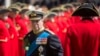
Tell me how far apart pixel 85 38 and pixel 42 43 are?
841 mm

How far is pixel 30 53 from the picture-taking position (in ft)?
27.7

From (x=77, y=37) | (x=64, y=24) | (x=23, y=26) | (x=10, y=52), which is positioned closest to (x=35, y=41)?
(x=77, y=37)

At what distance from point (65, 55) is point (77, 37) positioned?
0.44m

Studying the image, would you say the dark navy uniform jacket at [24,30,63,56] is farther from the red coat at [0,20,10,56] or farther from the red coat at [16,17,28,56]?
the red coat at [16,17,28,56]

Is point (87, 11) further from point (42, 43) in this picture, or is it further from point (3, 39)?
point (3, 39)

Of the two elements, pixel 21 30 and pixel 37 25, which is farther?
pixel 21 30

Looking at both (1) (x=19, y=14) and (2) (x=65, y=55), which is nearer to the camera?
Result: (2) (x=65, y=55)

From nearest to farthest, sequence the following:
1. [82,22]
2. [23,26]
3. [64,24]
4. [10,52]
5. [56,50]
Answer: [56,50], [82,22], [10,52], [23,26], [64,24]

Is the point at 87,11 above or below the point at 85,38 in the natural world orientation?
above

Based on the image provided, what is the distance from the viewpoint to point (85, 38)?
28.9ft

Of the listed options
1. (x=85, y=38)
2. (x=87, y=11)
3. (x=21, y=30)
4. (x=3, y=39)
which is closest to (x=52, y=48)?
(x=85, y=38)

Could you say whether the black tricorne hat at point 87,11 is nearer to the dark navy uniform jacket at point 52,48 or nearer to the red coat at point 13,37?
the dark navy uniform jacket at point 52,48

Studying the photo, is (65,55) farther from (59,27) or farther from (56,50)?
(59,27)

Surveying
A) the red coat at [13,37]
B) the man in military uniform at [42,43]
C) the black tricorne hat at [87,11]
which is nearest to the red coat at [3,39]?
the red coat at [13,37]
